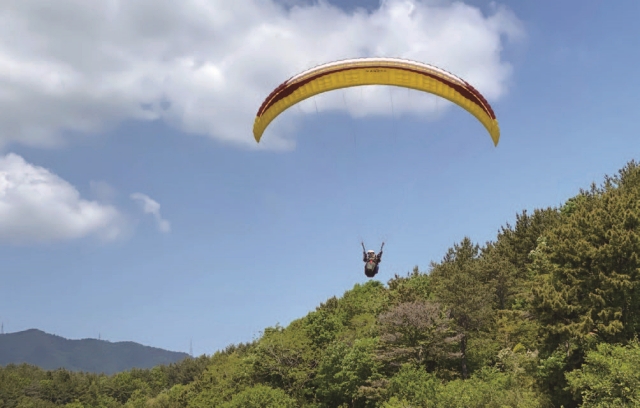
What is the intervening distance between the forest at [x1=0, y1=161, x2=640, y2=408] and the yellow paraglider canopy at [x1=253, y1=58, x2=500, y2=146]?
7.93 meters

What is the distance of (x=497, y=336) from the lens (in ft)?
123

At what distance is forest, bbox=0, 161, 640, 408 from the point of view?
23.4 m

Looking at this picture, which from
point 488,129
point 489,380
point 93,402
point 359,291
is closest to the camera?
point 488,129

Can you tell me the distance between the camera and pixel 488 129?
2289 cm

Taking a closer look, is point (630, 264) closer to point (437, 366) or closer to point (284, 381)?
point (437, 366)

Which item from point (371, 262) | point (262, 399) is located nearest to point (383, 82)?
point (371, 262)

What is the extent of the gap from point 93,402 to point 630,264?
13244 centimetres

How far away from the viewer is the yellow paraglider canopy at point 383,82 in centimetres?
2188

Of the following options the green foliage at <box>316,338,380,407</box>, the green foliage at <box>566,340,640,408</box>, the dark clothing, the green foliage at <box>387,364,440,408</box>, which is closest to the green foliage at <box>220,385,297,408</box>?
the green foliage at <box>316,338,380,407</box>

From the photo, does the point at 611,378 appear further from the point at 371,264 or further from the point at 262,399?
the point at 262,399

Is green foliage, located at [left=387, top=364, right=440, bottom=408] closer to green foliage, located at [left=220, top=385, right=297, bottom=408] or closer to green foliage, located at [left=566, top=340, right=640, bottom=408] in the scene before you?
green foliage, located at [left=566, top=340, right=640, bottom=408]

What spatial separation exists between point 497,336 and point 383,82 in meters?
22.7

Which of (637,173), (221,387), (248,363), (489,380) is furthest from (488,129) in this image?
(221,387)

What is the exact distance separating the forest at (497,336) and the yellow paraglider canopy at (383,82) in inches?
312
